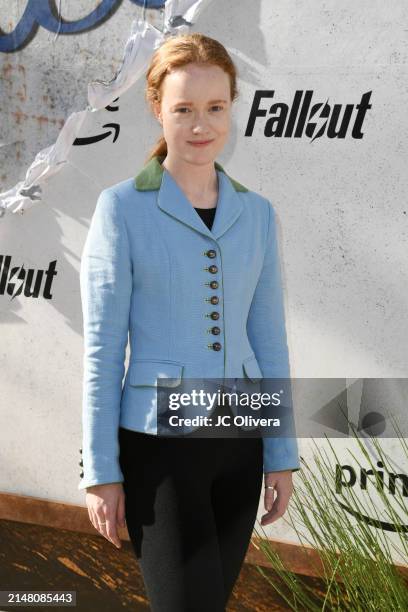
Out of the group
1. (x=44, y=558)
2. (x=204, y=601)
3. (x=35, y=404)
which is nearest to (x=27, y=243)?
(x=35, y=404)

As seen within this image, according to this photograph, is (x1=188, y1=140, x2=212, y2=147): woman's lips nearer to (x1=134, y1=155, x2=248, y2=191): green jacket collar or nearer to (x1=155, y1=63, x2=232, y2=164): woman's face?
(x1=155, y1=63, x2=232, y2=164): woman's face

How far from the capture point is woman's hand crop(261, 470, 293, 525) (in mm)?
1979

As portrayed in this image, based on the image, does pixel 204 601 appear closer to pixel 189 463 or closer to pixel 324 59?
pixel 189 463

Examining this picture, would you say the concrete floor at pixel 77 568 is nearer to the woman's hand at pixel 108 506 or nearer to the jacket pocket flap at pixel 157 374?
the woman's hand at pixel 108 506

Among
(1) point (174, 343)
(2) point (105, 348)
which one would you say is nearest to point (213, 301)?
(1) point (174, 343)

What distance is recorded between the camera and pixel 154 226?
72.7 inches

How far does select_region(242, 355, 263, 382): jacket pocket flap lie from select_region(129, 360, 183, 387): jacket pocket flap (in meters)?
0.17

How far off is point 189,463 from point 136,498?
5.1 inches

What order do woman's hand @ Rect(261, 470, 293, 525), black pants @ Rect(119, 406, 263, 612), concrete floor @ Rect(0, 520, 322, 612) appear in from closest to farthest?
black pants @ Rect(119, 406, 263, 612) < woman's hand @ Rect(261, 470, 293, 525) < concrete floor @ Rect(0, 520, 322, 612)

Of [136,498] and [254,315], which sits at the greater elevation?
[254,315]

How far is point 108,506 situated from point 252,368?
417 millimetres

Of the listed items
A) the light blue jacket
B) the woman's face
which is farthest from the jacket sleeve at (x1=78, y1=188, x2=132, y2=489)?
the woman's face

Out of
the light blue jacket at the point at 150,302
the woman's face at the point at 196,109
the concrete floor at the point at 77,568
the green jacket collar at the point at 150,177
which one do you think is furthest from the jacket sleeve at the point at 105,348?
the concrete floor at the point at 77,568

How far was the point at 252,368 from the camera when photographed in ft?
6.33
